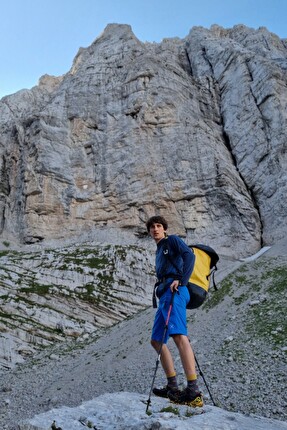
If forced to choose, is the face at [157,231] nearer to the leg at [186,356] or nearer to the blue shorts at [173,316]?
the blue shorts at [173,316]

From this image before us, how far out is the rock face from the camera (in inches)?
1864

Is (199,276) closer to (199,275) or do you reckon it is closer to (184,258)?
(199,275)

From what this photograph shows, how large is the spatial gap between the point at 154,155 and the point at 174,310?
45.9 meters

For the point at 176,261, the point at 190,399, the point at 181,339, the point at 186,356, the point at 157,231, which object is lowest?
the point at 190,399

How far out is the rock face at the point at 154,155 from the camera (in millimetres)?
47344

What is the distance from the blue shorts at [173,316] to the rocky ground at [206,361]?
2879 millimetres

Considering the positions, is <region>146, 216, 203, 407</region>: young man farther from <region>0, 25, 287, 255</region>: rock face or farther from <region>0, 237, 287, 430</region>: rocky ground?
<region>0, 25, 287, 255</region>: rock face

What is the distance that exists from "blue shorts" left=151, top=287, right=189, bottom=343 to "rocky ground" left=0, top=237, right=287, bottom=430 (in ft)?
9.45

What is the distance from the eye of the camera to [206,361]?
41.6 ft

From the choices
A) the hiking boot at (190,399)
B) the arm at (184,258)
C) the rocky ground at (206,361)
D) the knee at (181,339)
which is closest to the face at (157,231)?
the arm at (184,258)

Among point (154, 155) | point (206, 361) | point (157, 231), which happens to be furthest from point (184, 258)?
point (154, 155)

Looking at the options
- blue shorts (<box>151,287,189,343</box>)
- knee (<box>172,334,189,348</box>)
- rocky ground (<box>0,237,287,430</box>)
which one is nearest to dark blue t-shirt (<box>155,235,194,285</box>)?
blue shorts (<box>151,287,189,343</box>)

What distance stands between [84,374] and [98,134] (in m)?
44.8

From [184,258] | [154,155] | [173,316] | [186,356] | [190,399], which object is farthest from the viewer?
[154,155]
